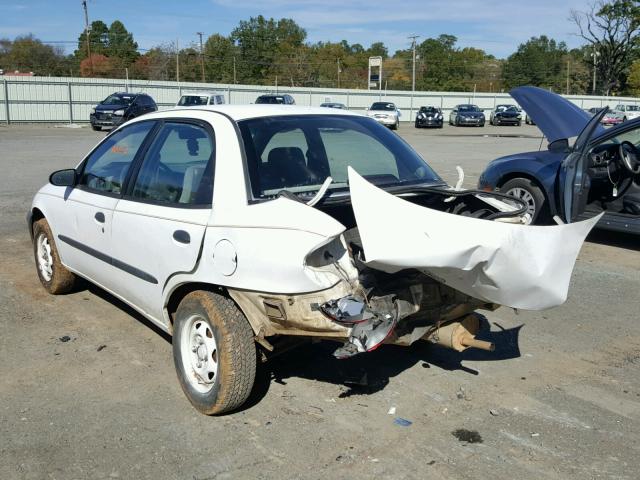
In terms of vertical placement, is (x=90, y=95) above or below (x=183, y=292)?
above

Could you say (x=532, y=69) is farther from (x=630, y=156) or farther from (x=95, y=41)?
(x=630, y=156)

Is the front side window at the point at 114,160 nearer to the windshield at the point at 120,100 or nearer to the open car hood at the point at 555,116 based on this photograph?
the open car hood at the point at 555,116

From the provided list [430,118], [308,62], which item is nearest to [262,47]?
[308,62]

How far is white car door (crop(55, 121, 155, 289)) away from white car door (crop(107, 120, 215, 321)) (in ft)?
0.62

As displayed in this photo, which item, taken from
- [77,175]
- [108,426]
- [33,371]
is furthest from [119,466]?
[77,175]

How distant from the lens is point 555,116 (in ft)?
23.7

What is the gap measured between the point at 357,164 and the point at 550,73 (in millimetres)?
101526

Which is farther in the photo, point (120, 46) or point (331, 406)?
point (120, 46)

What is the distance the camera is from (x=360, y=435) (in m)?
3.56

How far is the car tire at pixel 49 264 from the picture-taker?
18.5ft

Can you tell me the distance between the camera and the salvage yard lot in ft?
10.8

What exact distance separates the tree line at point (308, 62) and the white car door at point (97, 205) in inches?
2588

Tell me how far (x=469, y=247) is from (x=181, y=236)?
166 centimetres

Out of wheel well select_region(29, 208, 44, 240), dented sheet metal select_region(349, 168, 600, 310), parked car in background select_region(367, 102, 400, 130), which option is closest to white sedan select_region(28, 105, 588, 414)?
dented sheet metal select_region(349, 168, 600, 310)
